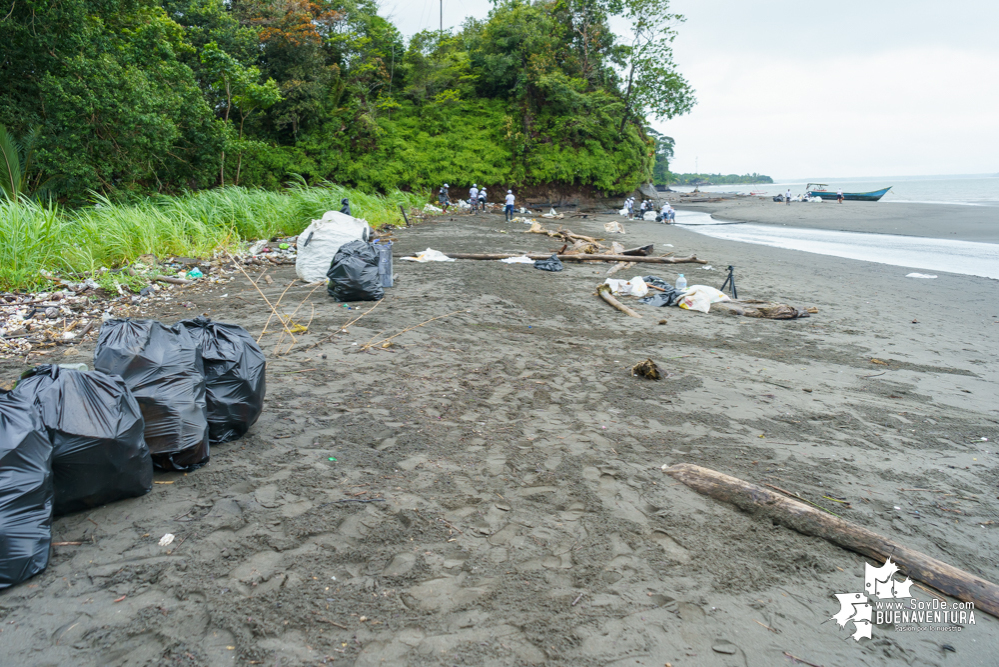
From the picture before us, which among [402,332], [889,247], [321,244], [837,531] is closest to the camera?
[837,531]

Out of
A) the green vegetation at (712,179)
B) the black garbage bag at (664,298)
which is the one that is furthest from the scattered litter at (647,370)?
the green vegetation at (712,179)

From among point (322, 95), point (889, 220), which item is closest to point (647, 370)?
point (322, 95)

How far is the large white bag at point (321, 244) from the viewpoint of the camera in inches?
291

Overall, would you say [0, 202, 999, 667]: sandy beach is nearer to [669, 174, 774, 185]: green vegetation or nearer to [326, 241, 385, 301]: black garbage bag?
[326, 241, 385, 301]: black garbage bag

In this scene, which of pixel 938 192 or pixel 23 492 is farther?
pixel 938 192

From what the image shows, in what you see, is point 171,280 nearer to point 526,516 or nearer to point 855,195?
point 526,516

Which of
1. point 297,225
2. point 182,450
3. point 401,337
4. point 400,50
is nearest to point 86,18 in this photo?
→ point 297,225

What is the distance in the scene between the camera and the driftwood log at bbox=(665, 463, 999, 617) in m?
2.07

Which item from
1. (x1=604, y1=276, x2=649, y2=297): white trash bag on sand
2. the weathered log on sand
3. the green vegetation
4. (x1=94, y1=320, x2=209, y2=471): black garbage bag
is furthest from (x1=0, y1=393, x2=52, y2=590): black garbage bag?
the green vegetation

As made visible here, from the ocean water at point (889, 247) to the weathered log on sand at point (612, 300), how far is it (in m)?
8.78

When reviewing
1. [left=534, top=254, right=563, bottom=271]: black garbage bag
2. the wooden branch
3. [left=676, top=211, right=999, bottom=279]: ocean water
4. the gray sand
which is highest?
the gray sand

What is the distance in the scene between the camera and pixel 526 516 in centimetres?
254

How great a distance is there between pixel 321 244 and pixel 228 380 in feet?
16.0

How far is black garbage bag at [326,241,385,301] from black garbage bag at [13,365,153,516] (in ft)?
13.2
